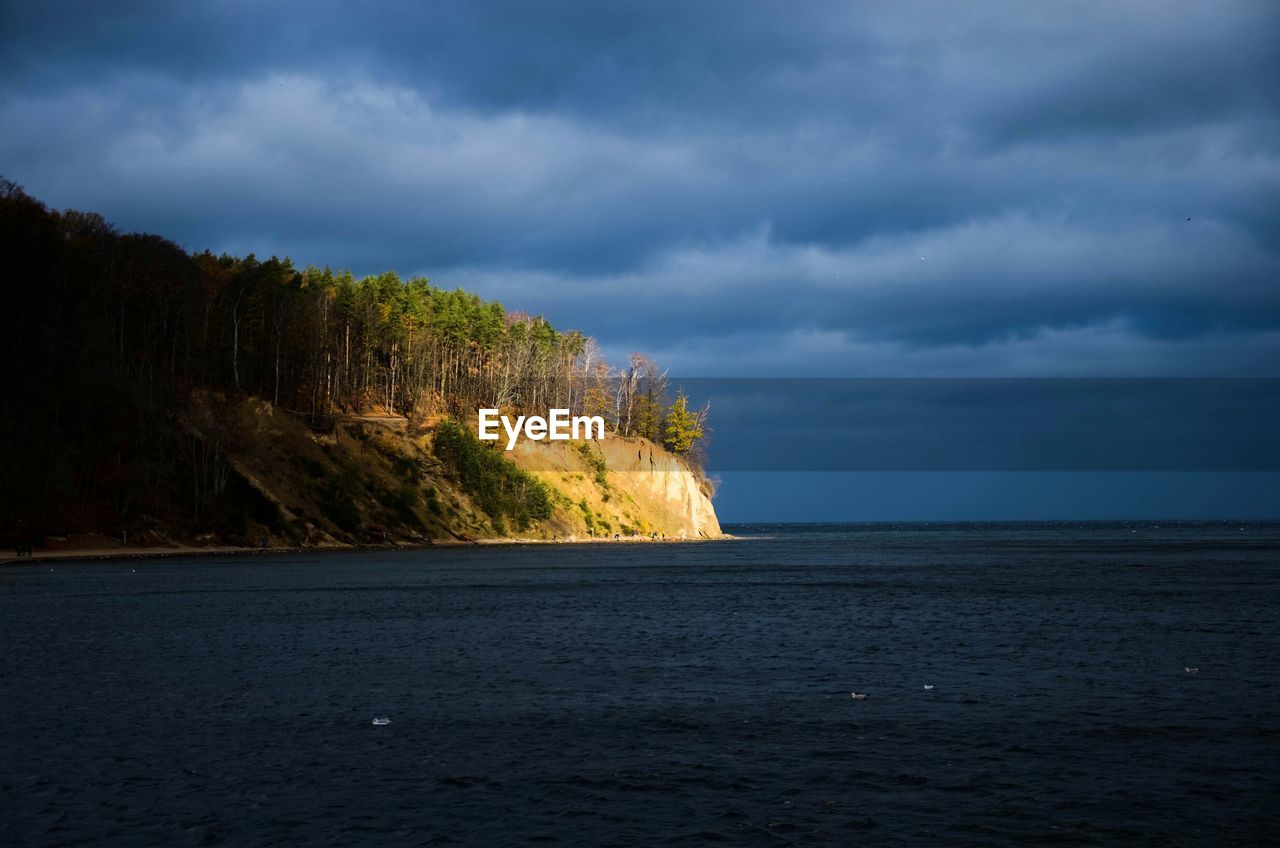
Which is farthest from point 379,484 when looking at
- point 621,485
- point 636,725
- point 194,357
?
point 636,725

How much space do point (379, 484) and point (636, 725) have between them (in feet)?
361

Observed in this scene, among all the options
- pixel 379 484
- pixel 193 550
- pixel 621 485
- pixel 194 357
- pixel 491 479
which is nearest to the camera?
pixel 193 550

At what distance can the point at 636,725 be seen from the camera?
2412cm

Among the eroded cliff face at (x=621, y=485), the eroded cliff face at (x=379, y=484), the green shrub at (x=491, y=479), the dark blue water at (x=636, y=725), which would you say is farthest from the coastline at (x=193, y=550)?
the dark blue water at (x=636, y=725)

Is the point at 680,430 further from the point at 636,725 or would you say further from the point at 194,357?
the point at 636,725

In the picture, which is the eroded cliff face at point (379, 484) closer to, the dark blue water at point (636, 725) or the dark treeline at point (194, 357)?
the dark treeline at point (194, 357)

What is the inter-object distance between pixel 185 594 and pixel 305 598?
23.8ft

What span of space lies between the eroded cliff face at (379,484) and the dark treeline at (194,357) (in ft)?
14.5

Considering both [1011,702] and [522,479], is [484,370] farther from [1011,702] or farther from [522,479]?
[1011,702]

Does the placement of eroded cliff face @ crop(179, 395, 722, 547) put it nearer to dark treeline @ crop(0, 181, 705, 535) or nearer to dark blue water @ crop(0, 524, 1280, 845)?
dark treeline @ crop(0, 181, 705, 535)

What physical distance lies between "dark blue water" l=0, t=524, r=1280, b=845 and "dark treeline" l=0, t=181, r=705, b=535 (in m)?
55.3

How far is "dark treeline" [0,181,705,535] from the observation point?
336 ft

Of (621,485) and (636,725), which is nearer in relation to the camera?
(636,725)

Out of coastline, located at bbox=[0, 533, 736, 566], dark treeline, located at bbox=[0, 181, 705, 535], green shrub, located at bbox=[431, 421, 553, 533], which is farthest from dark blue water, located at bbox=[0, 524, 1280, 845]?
green shrub, located at bbox=[431, 421, 553, 533]
